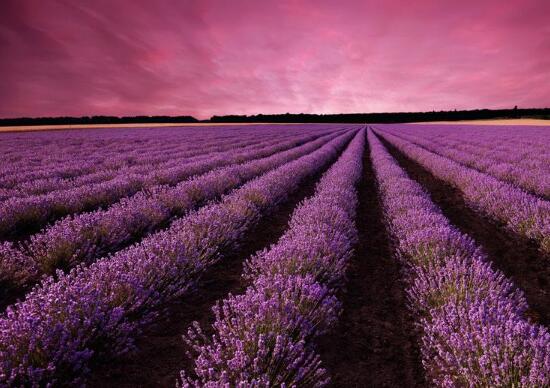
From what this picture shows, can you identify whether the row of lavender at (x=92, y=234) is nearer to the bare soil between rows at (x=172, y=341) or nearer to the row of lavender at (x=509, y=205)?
the bare soil between rows at (x=172, y=341)

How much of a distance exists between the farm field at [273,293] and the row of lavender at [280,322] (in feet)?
0.05

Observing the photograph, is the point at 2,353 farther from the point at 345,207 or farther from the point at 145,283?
the point at 345,207

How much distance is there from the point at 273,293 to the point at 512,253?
367 centimetres

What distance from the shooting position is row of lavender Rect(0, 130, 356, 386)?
185 cm

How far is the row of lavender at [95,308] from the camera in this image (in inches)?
72.8

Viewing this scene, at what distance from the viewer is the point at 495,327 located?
1985 mm

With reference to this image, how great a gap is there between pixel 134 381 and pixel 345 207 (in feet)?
13.0

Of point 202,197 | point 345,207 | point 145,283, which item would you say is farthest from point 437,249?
point 202,197

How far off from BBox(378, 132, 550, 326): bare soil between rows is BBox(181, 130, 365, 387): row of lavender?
179 centimetres

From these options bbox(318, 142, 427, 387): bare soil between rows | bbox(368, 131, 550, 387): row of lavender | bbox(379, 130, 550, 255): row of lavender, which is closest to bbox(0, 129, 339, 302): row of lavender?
bbox(318, 142, 427, 387): bare soil between rows

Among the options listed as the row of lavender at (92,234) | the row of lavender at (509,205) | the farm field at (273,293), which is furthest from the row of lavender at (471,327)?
the row of lavender at (92,234)

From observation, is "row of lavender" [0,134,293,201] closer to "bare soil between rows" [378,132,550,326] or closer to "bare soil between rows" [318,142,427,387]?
"bare soil between rows" [318,142,427,387]

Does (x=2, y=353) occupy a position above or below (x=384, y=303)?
above

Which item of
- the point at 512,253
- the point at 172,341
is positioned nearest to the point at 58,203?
the point at 172,341
